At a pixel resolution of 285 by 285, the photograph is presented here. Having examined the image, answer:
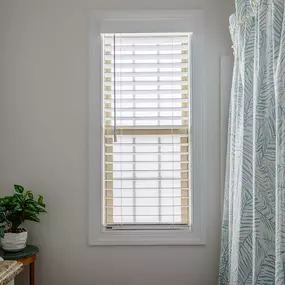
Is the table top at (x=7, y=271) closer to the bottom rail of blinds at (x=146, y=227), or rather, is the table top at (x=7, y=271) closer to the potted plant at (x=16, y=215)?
the potted plant at (x=16, y=215)

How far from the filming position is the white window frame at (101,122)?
2.56m

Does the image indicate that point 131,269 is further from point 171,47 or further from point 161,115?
point 171,47

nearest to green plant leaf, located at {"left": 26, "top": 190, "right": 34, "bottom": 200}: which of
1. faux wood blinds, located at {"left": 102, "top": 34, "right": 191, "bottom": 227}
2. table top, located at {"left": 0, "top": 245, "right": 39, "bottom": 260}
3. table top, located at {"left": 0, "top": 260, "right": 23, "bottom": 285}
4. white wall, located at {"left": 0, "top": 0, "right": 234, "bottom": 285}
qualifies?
white wall, located at {"left": 0, "top": 0, "right": 234, "bottom": 285}

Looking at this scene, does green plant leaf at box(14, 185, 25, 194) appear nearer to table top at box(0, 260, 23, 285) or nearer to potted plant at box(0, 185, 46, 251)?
potted plant at box(0, 185, 46, 251)

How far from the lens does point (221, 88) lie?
8.41 feet

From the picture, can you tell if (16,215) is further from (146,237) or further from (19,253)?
(146,237)

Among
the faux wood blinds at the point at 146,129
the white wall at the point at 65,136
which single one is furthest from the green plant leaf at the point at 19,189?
the faux wood blinds at the point at 146,129

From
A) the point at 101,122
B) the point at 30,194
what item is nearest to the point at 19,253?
the point at 30,194

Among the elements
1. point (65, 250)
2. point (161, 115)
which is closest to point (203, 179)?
point (161, 115)

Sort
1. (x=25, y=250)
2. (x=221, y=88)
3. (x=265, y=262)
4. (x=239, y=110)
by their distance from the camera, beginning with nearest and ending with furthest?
(x=265, y=262)
(x=239, y=110)
(x=25, y=250)
(x=221, y=88)

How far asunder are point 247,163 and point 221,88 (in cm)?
76

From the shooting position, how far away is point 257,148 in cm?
177

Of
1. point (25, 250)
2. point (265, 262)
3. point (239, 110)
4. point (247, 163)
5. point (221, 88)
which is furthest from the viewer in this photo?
point (221, 88)

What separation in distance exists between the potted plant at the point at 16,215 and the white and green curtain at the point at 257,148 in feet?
4.02
